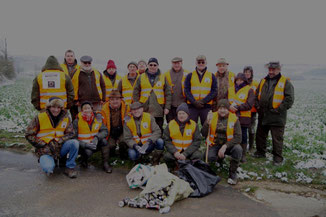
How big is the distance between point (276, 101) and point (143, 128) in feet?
10.9

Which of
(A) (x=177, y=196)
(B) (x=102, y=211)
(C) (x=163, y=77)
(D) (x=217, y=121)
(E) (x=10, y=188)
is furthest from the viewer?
(C) (x=163, y=77)

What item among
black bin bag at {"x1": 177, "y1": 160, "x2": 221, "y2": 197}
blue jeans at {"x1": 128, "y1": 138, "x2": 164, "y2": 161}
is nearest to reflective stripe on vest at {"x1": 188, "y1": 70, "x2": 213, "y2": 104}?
blue jeans at {"x1": 128, "y1": 138, "x2": 164, "y2": 161}

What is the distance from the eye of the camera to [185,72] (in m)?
6.86

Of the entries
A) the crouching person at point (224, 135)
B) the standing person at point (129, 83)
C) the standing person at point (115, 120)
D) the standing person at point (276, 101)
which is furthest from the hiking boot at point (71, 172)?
the standing person at point (276, 101)

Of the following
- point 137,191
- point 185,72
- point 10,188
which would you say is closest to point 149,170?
point 137,191

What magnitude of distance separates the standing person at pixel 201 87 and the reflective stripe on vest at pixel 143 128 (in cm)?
127

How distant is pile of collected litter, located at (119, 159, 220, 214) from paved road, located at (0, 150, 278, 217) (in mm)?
109

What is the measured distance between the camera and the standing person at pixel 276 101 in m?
6.04

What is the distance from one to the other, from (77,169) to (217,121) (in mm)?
3372

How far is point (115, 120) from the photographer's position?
6301mm

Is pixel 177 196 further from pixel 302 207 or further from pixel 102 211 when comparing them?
pixel 302 207

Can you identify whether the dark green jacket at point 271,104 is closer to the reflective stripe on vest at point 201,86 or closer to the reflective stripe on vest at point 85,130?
the reflective stripe on vest at point 201,86

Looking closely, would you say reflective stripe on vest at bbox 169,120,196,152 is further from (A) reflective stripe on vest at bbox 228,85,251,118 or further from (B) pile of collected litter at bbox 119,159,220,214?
(A) reflective stripe on vest at bbox 228,85,251,118

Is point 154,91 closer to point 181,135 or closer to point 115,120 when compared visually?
point 115,120
